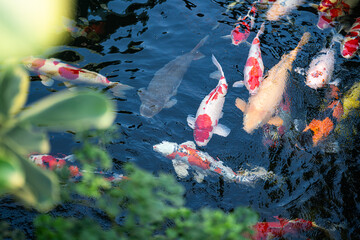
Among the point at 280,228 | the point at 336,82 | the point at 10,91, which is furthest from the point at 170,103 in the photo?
the point at 10,91

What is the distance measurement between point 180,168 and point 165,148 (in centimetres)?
39

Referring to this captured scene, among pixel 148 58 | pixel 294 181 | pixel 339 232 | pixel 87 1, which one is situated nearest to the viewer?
pixel 339 232

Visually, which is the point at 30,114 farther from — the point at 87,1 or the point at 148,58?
the point at 87,1

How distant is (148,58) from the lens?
6023 millimetres

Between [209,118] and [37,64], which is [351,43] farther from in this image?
[37,64]

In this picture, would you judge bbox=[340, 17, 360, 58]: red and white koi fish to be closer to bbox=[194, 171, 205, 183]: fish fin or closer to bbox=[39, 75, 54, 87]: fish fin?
bbox=[194, 171, 205, 183]: fish fin

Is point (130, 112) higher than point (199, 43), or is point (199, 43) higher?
point (199, 43)

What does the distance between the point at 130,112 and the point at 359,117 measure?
3.88m

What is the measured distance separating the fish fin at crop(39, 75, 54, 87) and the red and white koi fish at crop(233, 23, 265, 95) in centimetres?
333

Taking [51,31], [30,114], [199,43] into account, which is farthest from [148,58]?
[30,114]

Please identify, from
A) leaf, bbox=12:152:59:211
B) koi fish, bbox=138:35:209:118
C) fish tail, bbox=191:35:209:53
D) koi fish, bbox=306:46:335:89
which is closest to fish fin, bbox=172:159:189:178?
koi fish, bbox=138:35:209:118

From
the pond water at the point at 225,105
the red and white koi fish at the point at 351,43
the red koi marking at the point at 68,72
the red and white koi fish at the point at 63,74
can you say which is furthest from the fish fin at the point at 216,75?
the red and white koi fish at the point at 351,43

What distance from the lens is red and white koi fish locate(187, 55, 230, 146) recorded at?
4.77 meters

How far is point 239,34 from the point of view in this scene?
245 inches
